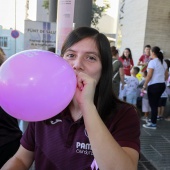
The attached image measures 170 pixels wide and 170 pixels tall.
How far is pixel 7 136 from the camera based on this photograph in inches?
80.7

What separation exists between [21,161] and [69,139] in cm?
35

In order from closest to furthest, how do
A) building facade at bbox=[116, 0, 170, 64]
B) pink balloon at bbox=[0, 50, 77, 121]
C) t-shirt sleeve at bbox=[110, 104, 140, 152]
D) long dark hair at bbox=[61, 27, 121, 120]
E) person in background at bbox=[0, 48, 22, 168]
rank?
pink balloon at bbox=[0, 50, 77, 121]
t-shirt sleeve at bbox=[110, 104, 140, 152]
long dark hair at bbox=[61, 27, 121, 120]
person in background at bbox=[0, 48, 22, 168]
building facade at bbox=[116, 0, 170, 64]

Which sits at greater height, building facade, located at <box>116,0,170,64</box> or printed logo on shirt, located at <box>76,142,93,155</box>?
building facade, located at <box>116,0,170,64</box>

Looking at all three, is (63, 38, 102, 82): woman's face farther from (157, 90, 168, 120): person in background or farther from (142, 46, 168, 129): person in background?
(157, 90, 168, 120): person in background

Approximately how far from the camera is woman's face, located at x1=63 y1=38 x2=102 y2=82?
4.13 feet

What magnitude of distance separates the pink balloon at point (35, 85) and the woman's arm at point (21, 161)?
0.42 metres

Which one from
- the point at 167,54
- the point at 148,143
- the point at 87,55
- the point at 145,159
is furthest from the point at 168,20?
the point at 87,55

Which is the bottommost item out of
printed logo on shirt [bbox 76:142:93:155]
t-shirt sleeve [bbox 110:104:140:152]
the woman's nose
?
printed logo on shirt [bbox 76:142:93:155]

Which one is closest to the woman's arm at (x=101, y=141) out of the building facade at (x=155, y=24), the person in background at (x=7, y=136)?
the person in background at (x=7, y=136)

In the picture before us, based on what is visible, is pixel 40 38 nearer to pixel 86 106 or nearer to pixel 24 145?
pixel 24 145

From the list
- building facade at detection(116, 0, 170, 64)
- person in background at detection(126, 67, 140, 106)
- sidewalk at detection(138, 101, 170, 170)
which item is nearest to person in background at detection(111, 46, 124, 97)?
person in background at detection(126, 67, 140, 106)

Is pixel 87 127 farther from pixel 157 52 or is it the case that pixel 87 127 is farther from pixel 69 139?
pixel 157 52

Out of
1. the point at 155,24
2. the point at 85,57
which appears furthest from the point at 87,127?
the point at 155,24

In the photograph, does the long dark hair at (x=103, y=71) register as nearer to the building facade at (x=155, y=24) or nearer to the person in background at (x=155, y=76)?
the person in background at (x=155, y=76)
